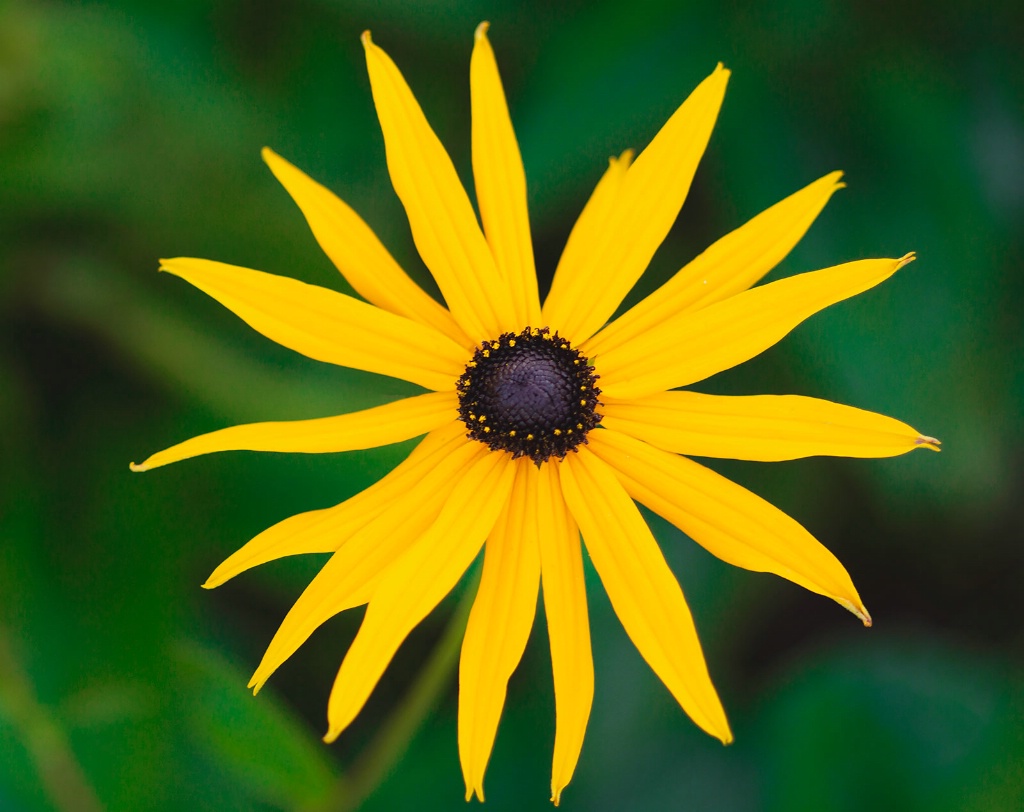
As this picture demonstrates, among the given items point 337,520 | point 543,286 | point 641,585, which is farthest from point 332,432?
point 543,286

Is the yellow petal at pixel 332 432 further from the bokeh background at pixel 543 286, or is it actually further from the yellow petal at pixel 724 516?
the bokeh background at pixel 543 286

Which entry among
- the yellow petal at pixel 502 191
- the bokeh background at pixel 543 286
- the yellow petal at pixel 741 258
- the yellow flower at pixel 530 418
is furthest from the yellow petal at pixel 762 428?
the bokeh background at pixel 543 286

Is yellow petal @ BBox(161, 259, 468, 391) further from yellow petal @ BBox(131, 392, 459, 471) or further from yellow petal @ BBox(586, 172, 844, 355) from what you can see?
yellow petal @ BBox(586, 172, 844, 355)

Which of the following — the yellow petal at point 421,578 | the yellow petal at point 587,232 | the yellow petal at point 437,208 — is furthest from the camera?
the yellow petal at point 587,232

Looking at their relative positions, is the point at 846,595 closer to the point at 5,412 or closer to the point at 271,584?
the point at 271,584

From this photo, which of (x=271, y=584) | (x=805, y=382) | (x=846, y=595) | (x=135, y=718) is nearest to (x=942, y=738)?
(x=805, y=382)

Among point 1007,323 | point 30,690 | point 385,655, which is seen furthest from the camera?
point 1007,323
